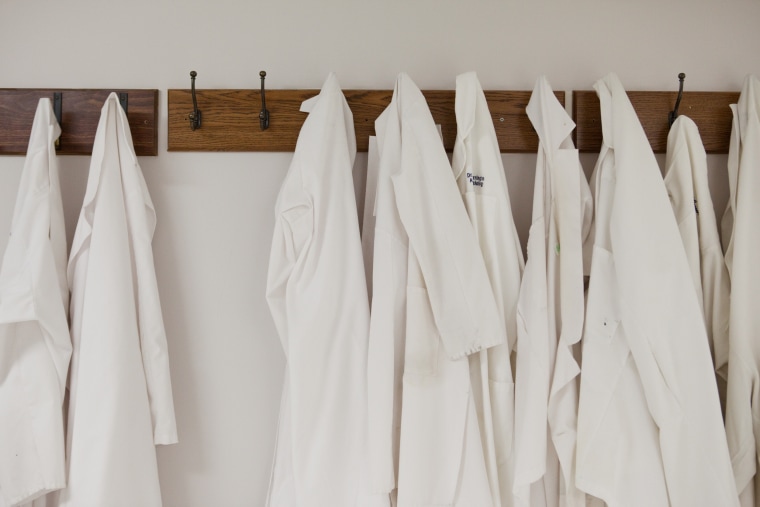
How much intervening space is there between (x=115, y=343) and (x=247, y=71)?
2.27 ft

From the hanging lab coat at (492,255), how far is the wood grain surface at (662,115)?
0.78ft

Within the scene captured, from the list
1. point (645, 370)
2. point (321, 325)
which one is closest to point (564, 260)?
point (645, 370)

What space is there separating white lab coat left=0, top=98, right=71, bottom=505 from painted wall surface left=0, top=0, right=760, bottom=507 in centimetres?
18

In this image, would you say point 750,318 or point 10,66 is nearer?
point 750,318

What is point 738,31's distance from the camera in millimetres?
1498

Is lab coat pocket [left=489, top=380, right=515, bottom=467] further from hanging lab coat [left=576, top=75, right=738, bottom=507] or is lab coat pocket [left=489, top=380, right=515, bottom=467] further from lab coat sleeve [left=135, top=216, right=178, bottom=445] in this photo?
lab coat sleeve [left=135, top=216, right=178, bottom=445]

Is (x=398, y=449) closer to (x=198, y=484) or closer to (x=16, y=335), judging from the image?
(x=198, y=484)

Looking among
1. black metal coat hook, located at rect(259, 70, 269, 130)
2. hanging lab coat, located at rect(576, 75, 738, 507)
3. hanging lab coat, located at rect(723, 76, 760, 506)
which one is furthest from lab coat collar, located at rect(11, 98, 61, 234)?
hanging lab coat, located at rect(723, 76, 760, 506)

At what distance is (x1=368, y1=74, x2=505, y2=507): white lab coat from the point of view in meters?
1.18

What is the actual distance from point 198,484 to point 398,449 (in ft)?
1.62

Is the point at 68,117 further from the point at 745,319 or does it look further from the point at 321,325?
the point at 745,319

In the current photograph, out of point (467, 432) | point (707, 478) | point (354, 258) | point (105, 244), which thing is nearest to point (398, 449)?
point (467, 432)

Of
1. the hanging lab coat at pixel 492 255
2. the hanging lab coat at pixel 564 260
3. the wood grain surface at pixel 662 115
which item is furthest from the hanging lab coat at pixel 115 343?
the wood grain surface at pixel 662 115

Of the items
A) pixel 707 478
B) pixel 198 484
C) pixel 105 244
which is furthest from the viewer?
pixel 198 484
